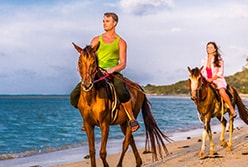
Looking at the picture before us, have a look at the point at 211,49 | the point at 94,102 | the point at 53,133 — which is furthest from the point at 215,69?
the point at 53,133

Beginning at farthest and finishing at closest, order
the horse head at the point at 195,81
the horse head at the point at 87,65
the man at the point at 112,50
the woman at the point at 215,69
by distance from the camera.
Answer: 1. the woman at the point at 215,69
2. the horse head at the point at 195,81
3. the man at the point at 112,50
4. the horse head at the point at 87,65

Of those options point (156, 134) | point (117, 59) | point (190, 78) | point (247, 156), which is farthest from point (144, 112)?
point (247, 156)

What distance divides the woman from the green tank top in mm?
4010

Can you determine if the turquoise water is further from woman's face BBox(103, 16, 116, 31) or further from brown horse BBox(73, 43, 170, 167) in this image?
woman's face BBox(103, 16, 116, 31)

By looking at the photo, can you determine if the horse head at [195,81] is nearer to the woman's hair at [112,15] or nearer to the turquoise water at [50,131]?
the woman's hair at [112,15]

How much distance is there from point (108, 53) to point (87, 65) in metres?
1.04

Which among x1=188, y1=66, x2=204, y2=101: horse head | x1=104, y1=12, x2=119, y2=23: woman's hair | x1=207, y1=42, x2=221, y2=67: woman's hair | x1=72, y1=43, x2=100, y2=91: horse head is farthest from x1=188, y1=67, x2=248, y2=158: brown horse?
x1=72, y1=43, x2=100, y2=91: horse head

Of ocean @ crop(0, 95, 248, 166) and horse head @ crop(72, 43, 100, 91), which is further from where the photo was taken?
ocean @ crop(0, 95, 248, 166)

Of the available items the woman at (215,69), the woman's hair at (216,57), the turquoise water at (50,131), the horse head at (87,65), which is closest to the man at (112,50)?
the horse head at (87,65)

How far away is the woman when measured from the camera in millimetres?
10773

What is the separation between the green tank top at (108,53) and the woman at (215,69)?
401 cm

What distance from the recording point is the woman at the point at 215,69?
10.8m

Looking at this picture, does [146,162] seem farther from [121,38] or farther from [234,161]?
[121,38]

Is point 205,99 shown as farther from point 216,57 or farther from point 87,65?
point 87,65
